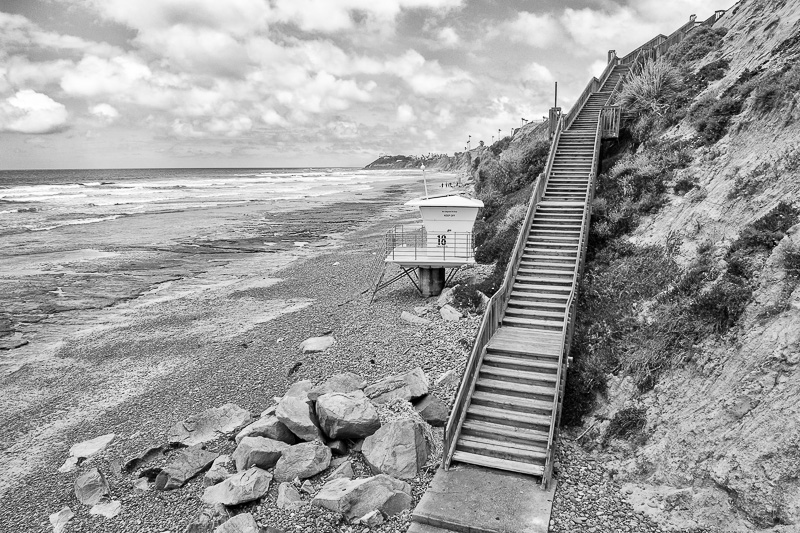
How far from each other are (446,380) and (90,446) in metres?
9.31

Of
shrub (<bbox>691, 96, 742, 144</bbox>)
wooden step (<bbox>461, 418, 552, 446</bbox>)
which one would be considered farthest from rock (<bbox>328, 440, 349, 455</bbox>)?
shrub (<bbox>691, 96, 742, 144</bbox>)

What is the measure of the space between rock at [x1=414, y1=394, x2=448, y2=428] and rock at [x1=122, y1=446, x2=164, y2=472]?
6262 mm

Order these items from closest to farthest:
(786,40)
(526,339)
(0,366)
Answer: (526,339) < (786,40) < (0,366)

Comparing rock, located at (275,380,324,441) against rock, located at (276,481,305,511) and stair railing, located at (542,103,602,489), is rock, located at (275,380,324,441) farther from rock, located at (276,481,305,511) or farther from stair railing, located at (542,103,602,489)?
stair railing, located at (542,103,602,489)

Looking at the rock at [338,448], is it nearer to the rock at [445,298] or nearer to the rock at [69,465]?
the rock at [69,465]

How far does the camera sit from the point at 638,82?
2344 centimetres

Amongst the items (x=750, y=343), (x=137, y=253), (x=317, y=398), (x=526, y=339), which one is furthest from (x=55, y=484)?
(x=137, y=253)

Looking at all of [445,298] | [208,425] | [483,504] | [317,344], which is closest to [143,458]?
[208,425]

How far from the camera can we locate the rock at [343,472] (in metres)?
10.1

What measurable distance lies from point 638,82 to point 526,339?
1624cm

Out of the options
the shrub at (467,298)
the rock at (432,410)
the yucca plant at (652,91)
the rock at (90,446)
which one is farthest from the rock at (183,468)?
the yucca plant at (652,91)

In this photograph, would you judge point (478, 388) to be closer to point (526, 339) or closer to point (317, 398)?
point (526, 339)

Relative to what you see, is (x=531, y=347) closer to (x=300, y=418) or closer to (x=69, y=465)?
(x=300, y=418)

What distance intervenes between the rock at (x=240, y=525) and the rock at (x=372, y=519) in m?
1.78
